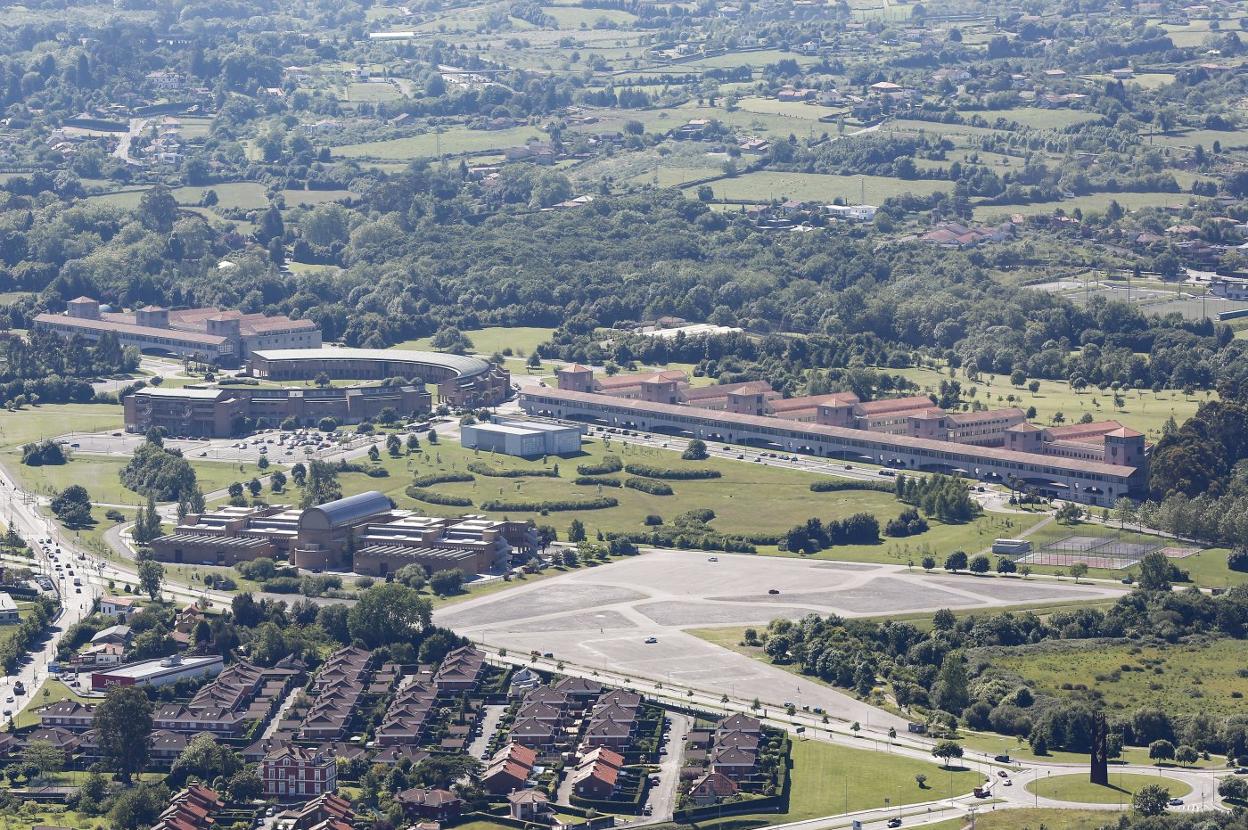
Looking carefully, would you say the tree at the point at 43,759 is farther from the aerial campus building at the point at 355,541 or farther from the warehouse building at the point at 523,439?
the warehouse building at the point at 523,439

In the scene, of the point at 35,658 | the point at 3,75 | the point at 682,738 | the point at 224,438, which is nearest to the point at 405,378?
the point at 224,438

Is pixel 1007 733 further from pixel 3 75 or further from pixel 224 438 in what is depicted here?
pixel 3 75

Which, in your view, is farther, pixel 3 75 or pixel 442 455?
pixel 3 75

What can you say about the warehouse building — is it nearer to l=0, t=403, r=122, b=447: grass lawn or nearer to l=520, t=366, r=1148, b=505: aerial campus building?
l=520, t=366, r=1148, b=505: aerial campus building

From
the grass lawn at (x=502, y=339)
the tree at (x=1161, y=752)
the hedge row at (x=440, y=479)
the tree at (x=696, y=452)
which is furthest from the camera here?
the grass lawn at (x=502, y=339)

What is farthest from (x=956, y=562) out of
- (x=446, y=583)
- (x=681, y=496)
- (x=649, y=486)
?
(x=446, y=583)

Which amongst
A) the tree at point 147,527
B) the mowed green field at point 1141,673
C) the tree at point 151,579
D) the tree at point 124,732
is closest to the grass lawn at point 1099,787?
the mowed green field at point 1141,673

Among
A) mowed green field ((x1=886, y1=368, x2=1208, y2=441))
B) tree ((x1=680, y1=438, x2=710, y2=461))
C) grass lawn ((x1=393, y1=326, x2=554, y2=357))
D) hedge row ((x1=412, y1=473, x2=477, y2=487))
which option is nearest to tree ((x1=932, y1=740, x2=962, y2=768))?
hedge row ((x1=412, y1=473, x2=477, y2=487))
